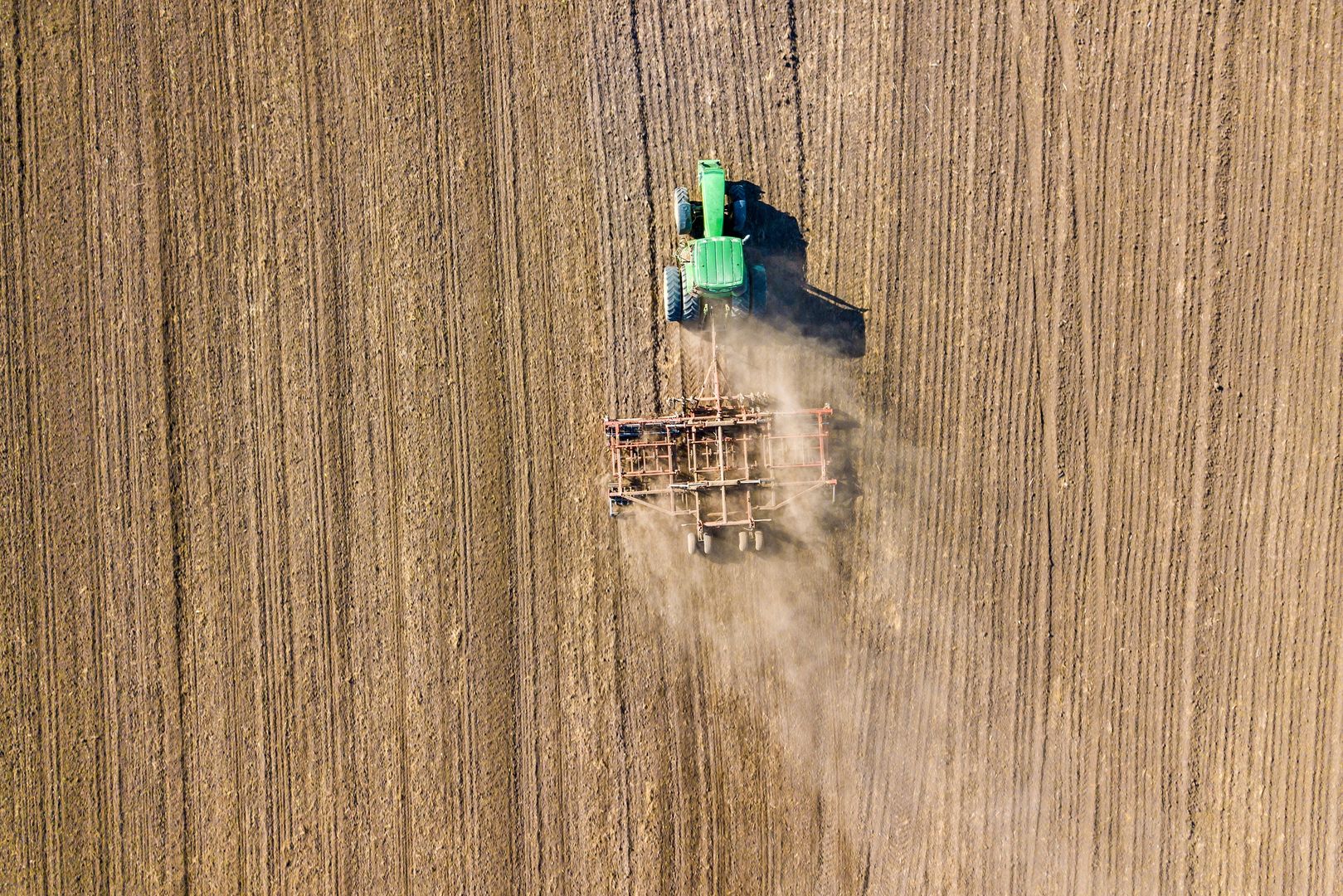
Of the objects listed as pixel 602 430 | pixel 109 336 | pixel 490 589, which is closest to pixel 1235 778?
pixel 602 430

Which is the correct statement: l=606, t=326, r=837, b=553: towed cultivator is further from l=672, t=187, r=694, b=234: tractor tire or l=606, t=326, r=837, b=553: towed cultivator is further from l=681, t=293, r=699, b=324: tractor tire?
l=672, t=187, r=694, b=234: tractor tire

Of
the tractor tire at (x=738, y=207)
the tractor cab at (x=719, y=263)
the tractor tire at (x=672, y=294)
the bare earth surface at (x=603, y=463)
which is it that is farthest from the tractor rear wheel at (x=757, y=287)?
the tractor tire at (x=672, y=294)

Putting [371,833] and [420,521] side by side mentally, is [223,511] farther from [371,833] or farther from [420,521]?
[371,833]

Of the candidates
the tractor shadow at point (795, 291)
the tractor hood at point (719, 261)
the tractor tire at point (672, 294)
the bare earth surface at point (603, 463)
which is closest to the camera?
the tractor hood at point (719, 261)

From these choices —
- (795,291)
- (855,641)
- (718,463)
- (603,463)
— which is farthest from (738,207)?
(855,641)

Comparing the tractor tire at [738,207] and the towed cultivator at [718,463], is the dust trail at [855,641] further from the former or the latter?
the tractor tire at [738,207]

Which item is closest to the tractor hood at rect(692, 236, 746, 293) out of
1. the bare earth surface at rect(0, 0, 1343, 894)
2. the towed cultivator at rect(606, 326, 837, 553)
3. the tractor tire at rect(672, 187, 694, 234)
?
the tractor tire at rect(672, 187, 694, 234)
